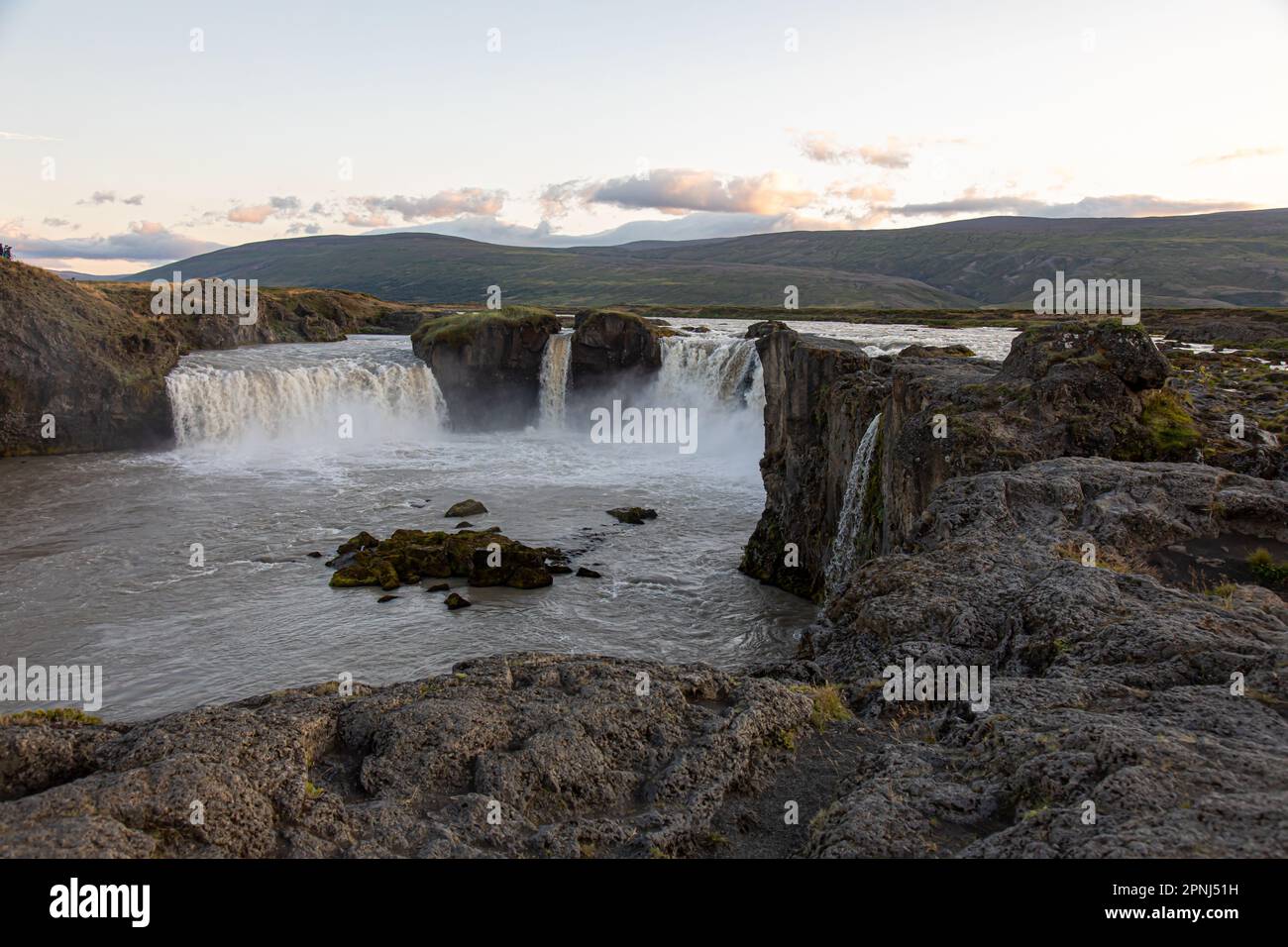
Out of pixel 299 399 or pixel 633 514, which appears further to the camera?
pixel 299 399

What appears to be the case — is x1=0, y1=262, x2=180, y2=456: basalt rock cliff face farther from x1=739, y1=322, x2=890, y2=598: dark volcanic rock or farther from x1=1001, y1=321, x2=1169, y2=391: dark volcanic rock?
x1=1001, y1=321, x2=1169, y2=391: dark volcanic rock

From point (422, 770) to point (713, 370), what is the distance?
54.0 meters

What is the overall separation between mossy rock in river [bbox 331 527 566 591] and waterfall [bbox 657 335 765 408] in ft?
89.6

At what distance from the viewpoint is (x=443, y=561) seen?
30125 millimetres

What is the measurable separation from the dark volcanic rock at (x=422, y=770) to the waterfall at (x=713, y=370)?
152ft

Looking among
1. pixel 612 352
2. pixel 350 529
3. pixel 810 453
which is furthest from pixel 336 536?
pixel 612 352

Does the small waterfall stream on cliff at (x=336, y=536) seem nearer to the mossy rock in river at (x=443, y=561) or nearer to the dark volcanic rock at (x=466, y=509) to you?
the mossy rock in river at (x=443, y=561)

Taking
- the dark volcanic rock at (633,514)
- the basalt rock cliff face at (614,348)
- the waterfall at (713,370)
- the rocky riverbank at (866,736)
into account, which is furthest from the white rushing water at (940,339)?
the rocky riverbank at (866,736)

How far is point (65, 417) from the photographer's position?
52.6 m

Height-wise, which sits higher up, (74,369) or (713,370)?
(74,369)

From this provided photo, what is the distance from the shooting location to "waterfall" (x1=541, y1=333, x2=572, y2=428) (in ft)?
214

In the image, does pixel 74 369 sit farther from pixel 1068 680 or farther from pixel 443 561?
pixel 1068 680

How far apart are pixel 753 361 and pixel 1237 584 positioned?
154ft
